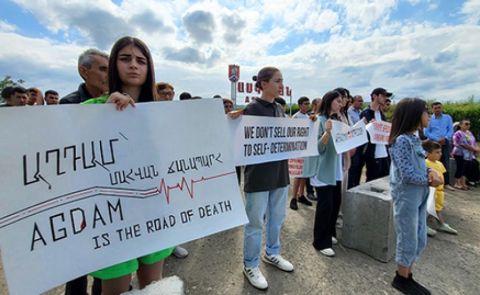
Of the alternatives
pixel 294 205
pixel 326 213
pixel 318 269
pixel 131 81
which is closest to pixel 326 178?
pixel 326 213

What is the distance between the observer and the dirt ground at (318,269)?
2814 mm

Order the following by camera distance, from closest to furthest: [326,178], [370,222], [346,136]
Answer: [326,178] → [370,222] → [346,136]

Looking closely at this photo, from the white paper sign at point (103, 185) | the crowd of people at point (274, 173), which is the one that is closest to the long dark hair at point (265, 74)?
the crowd of people at point (274, 173)

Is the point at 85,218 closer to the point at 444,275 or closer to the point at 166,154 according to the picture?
the point at 166,154

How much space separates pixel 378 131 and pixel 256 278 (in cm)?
345

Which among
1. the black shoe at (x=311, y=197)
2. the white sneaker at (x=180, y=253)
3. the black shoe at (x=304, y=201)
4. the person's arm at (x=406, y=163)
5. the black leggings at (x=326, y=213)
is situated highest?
the person's arm at (x=406, y=163)

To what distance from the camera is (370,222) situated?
341 centimetres

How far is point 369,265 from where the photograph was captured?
3244 mm

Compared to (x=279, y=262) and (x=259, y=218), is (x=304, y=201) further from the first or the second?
(x=259, y=218)

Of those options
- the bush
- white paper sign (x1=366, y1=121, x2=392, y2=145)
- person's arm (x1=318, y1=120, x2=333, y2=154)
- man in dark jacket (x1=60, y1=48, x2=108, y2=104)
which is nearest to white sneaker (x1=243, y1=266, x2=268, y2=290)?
person's arm (x1=318, y1=120, x2=333, y2=154)

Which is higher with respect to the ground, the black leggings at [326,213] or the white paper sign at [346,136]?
the white paper sign at [346,136]

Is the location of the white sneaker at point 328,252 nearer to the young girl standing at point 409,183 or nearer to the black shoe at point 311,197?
the young girl standing at point 409,183

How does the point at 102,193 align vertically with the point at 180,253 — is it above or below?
above

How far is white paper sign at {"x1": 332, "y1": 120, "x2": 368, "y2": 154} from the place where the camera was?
A: 3486mm
